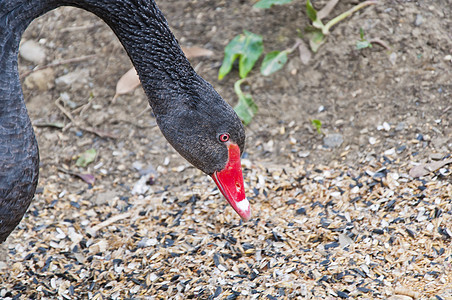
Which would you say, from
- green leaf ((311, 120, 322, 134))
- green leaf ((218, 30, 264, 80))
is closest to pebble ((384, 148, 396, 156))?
green leaf ((311, 120, 322, 134))

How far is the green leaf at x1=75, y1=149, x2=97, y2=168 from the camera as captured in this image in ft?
18.3

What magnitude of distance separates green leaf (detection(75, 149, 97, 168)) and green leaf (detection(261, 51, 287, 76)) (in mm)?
1953

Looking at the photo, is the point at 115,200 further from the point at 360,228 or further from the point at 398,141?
the point at 398,141

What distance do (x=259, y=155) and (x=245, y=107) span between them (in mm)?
549

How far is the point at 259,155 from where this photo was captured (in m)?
5.44

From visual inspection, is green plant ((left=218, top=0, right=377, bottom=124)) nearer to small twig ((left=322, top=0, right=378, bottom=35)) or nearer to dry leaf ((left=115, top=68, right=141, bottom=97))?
small twig ((left=322, top=0, right=378, bottom=35))

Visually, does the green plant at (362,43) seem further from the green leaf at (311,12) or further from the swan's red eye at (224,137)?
the swan's red eye at (224,137)

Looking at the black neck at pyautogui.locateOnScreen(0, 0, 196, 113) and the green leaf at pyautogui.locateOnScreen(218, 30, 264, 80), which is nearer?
the black neck at pyautogui.locateOnScreen(0, 0, 196, 113)

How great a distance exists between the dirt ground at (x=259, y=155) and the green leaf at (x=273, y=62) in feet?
0.69

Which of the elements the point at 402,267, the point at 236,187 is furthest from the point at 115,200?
the point at 402,267

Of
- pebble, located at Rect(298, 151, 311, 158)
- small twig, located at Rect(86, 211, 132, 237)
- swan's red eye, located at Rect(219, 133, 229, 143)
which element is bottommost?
small twig, located at Rect(86, 211, 132, 237)

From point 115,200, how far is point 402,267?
2.67m

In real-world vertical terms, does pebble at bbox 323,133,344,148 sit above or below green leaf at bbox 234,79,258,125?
below

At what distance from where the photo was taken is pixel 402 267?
12.4 ft
